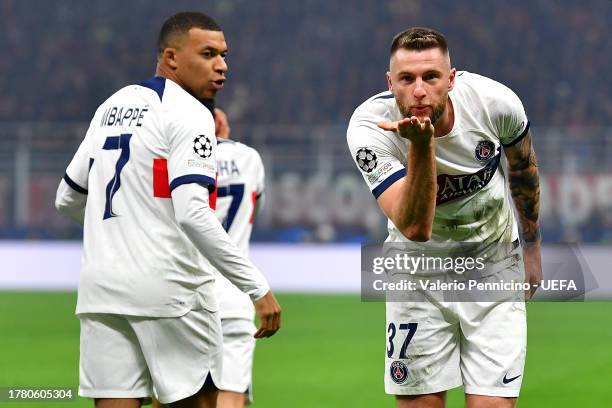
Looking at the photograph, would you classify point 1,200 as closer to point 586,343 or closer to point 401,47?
point 586,343

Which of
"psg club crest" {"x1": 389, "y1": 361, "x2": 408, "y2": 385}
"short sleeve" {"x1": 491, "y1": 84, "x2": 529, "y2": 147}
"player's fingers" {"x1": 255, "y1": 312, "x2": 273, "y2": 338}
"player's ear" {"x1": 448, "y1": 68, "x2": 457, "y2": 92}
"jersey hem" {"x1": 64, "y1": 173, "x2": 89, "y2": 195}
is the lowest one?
"psg club crest" {"x1": 389, "y1": 361, "x2": 408, "y2": 385}

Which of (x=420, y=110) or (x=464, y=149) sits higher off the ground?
(x=420, y=110)

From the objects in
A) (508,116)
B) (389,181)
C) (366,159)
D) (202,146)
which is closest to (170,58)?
(202,146)

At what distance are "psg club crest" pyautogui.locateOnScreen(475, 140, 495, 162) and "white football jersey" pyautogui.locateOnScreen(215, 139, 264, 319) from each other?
1.79 meters

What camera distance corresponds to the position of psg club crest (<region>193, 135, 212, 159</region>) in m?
3.96

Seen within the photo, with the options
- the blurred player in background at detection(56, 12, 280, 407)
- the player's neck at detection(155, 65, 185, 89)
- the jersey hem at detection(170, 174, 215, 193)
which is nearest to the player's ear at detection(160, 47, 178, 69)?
the player's neck at detection(155, 65, 185, 89)

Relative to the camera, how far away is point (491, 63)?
2044 centimetres

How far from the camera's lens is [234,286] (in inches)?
224

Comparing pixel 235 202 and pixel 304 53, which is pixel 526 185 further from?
pixel 304 53

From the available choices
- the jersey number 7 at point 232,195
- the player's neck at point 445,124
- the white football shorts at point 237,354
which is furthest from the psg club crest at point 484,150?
the white football shorts at point 237,354

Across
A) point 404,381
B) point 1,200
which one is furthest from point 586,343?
point 1,200

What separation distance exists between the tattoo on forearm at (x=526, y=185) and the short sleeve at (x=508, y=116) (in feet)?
0.24

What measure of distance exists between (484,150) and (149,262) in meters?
1.41

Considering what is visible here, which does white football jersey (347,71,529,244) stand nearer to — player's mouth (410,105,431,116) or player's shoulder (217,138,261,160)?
player's mouth (410,105,431,116)
